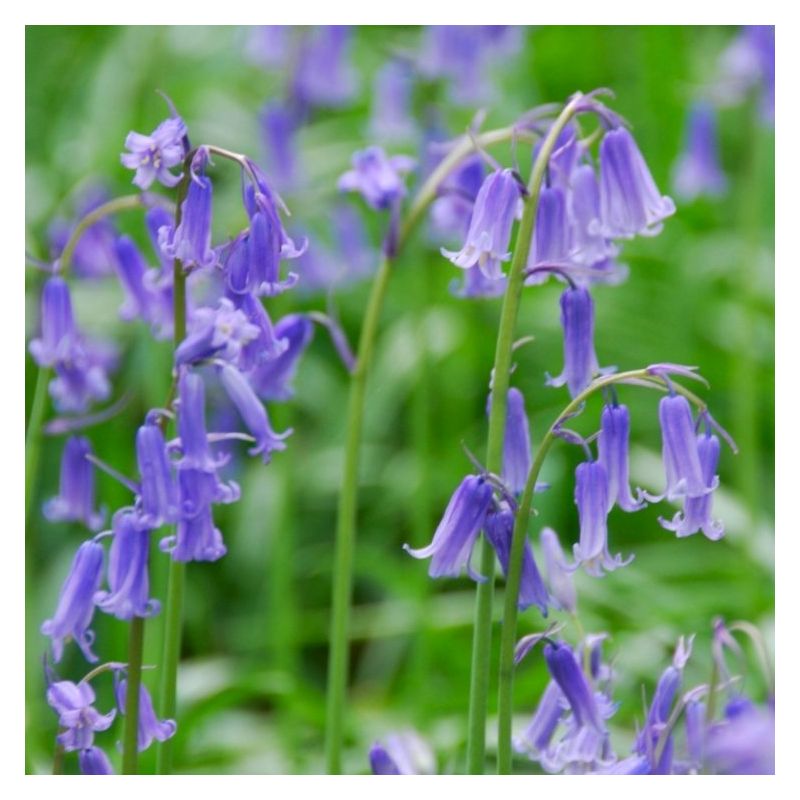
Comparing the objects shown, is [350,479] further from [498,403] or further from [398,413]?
[398,413]

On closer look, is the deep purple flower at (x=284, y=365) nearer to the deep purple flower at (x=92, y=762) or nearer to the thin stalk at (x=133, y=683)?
the thin stalk at (x=133, y=683)

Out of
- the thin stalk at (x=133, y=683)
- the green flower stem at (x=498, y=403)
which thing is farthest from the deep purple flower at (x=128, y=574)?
the green flower stem at (x=498, y=403)

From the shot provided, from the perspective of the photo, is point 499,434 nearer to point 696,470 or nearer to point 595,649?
point 696,470

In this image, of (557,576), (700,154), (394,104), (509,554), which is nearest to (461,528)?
(509,554)

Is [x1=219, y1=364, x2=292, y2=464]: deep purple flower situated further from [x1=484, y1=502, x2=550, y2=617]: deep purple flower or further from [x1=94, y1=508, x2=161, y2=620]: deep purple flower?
[x1=484, y1=502, x2=550, y2=617]: deep purple flower
